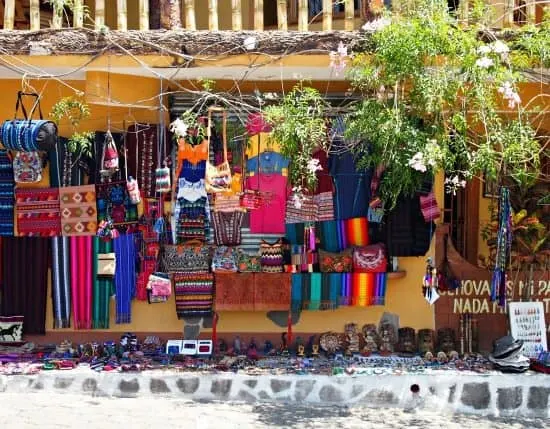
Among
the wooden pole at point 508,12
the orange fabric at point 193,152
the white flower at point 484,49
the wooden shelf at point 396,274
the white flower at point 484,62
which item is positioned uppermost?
the wooden pole at point 508,12

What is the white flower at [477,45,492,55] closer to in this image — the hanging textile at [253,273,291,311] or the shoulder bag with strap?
the shoulder bag with strap

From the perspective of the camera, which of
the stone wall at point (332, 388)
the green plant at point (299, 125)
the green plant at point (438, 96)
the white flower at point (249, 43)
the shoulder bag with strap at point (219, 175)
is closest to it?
the green plant at point (438, 96)

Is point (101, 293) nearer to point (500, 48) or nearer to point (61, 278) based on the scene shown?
point (61, 278)

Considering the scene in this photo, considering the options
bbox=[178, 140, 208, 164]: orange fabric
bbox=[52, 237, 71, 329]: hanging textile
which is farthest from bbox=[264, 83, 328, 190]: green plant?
bbox=[52, 237, 71, 329]: hanging textile

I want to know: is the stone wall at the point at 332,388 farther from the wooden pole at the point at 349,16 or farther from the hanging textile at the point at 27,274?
the wooden pole at the point at 349,16

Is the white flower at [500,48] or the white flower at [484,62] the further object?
the white flower at [500,48]

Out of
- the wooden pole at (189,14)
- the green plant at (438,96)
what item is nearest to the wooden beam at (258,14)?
the wooden pole at (189,14)

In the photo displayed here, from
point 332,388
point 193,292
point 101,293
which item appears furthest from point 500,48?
point 101,293

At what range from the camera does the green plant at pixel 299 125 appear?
664 centimetres

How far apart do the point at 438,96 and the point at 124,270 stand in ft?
13.3

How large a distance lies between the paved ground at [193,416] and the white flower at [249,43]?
11.3 ft

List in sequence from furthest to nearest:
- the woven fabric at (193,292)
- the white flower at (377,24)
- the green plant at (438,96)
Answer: the woven fabric at (193,292), the white flower at (377,24), the green plant at (438,96)

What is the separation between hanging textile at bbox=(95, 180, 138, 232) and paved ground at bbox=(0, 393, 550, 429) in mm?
2009

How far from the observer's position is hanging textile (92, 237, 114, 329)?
27.8ft
